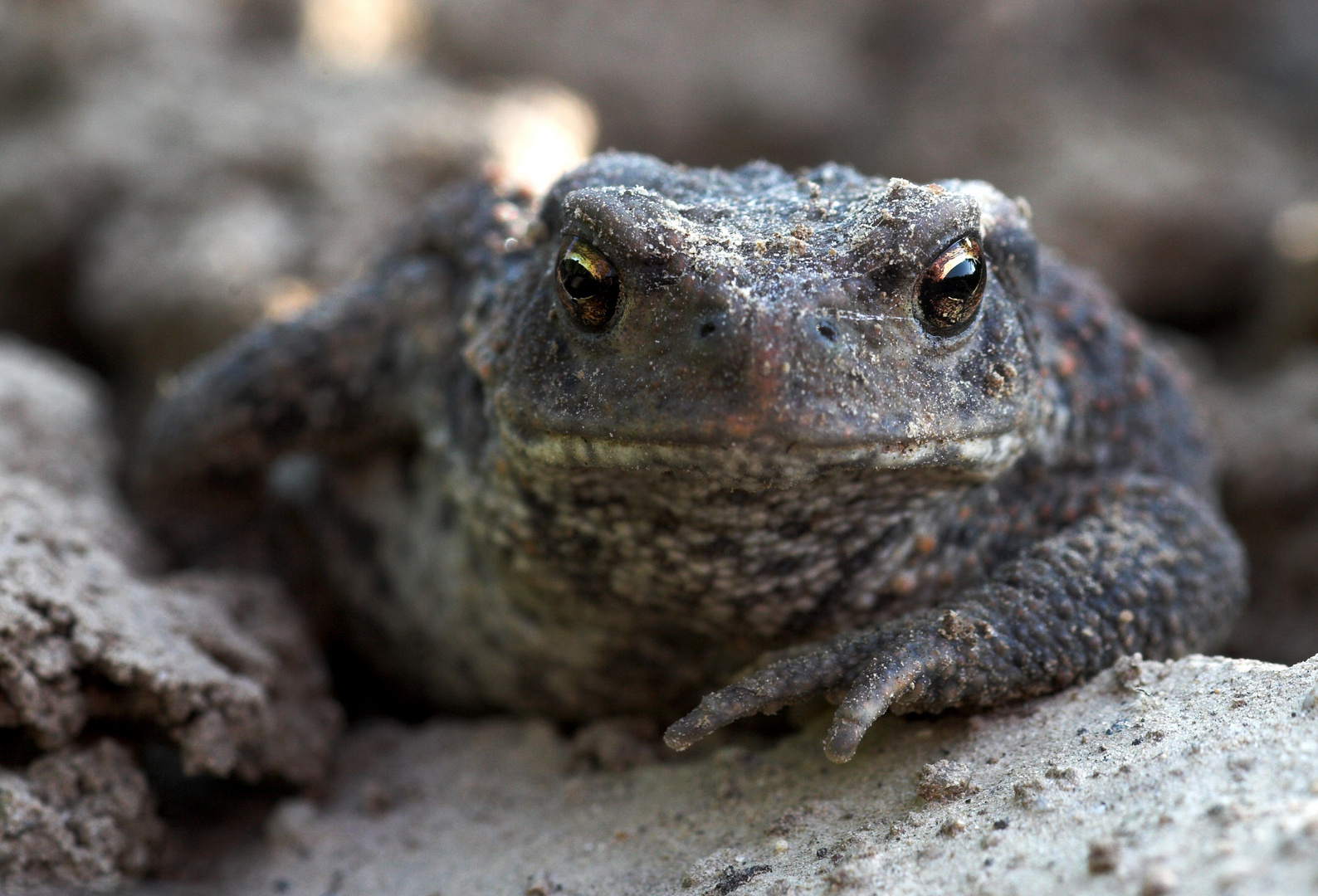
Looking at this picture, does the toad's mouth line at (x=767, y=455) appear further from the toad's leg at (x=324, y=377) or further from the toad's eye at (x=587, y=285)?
the toad's leg at (x=324, y=377)

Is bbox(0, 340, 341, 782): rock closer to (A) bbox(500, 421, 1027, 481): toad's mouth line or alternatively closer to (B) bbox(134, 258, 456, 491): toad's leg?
(B) bbox(134, 258, 456, 491): toad's leg

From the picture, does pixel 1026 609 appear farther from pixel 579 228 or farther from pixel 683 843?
pixel 579 228

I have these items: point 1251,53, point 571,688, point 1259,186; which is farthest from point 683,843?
point 1251,53

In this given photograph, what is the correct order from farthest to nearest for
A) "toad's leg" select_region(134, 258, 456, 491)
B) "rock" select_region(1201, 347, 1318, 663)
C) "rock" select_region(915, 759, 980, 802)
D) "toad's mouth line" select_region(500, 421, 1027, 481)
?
"rock" select_region(1201, 347, 1318, 663) < "toad's leg" select_region(134, 258, 456, 491) < "rock" select_region(915, 759, 980, 802) < "toad's mouth line" select_region(500, 421, 1027, 481)

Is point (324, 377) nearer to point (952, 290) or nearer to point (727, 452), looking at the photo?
point (727, 452)

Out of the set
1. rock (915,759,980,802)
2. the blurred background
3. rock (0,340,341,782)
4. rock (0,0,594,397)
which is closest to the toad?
rock (915,759,980,802)

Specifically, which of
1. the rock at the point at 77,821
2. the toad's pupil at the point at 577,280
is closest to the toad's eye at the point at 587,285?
the toad's pupil at the point at 577,280

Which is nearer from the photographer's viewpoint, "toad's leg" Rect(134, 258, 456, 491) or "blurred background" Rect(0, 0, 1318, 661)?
"toad's leg" Rect(134, 258, 456, 491)
